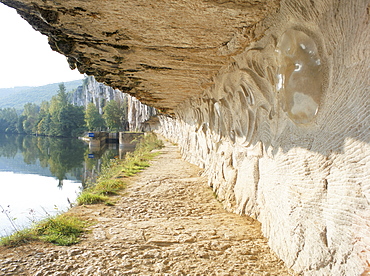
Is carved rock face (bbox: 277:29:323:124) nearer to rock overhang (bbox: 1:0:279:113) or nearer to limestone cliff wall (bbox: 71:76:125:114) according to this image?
rock overhang (bbox: 1:0:279:113)

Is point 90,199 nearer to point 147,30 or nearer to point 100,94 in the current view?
point 147,30

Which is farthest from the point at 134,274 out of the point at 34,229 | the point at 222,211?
the point at 222,211

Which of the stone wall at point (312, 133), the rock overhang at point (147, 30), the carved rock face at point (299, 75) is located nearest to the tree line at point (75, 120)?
the rock overhang at point (147, 30)

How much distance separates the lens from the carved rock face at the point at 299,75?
177 centimetres

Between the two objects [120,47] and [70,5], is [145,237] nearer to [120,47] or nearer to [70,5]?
[120,47]

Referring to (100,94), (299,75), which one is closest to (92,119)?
(100,94)

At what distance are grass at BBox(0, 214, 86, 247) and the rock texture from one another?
1683 mm

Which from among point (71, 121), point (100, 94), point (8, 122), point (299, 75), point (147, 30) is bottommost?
point (299, 75)

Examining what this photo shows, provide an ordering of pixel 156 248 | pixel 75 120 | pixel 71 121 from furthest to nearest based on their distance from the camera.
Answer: pixel 75 120, pixel 71 121, pixel 156 248

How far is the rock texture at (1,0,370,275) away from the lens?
151 centimetres

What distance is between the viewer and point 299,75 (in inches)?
74.4

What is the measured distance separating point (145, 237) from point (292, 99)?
1.87 meters

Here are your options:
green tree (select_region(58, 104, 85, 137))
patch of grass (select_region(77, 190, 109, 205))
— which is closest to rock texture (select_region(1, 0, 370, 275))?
patch of grass (select_region(77, 190, 109, 205))

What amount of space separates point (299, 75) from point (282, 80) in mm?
253
